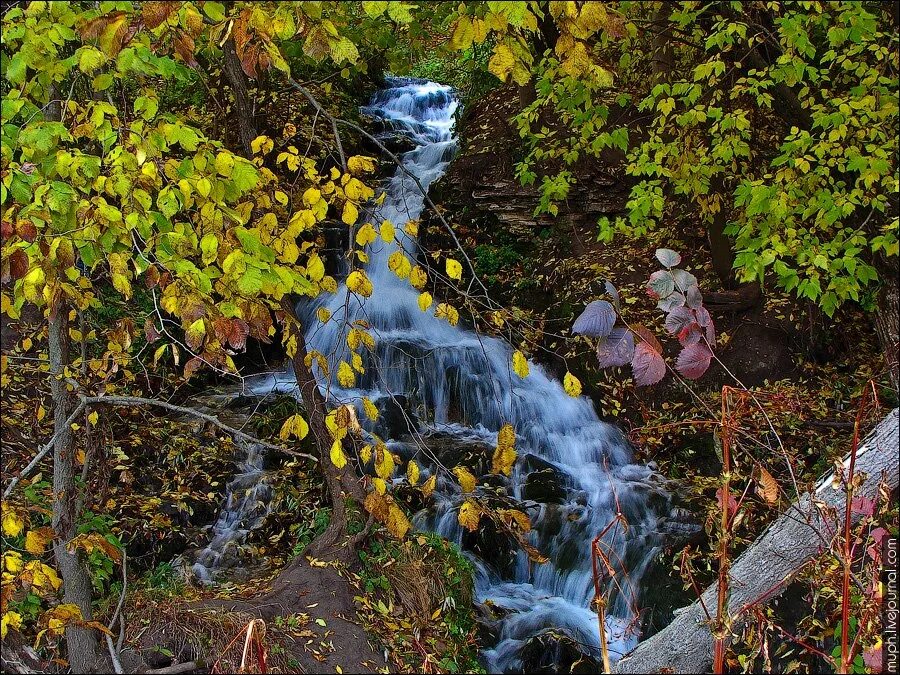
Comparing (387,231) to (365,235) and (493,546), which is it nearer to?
(365,235)

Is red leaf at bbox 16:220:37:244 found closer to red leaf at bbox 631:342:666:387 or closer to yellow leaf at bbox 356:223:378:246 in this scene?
yellow leaf at bbox 356:223:378:246

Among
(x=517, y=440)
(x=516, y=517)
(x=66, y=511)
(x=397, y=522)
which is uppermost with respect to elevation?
(x=516, y=517)

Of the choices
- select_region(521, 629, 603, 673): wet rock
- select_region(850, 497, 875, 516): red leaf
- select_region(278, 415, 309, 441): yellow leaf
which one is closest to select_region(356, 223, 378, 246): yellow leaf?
select_region(278, 415, 309, 441): yellow leaf

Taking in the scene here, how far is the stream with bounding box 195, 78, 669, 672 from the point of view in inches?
195

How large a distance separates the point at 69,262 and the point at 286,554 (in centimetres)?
300

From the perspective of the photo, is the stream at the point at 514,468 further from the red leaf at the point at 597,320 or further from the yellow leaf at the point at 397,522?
the red leaf at the point at 597,320

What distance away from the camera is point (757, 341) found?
6605 millimetres

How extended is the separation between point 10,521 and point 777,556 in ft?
9.73

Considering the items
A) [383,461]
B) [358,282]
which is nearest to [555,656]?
[383,461]

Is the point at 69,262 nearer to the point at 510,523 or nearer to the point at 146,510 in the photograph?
the point at 510,523

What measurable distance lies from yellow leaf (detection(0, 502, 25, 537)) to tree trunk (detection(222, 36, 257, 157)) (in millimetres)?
2289

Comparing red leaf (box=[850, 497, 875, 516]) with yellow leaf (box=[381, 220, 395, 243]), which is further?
yellow leaf (box=[381, 220, 395, 243])

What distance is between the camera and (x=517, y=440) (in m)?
6.72

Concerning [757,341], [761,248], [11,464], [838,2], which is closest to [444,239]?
[757,341]
